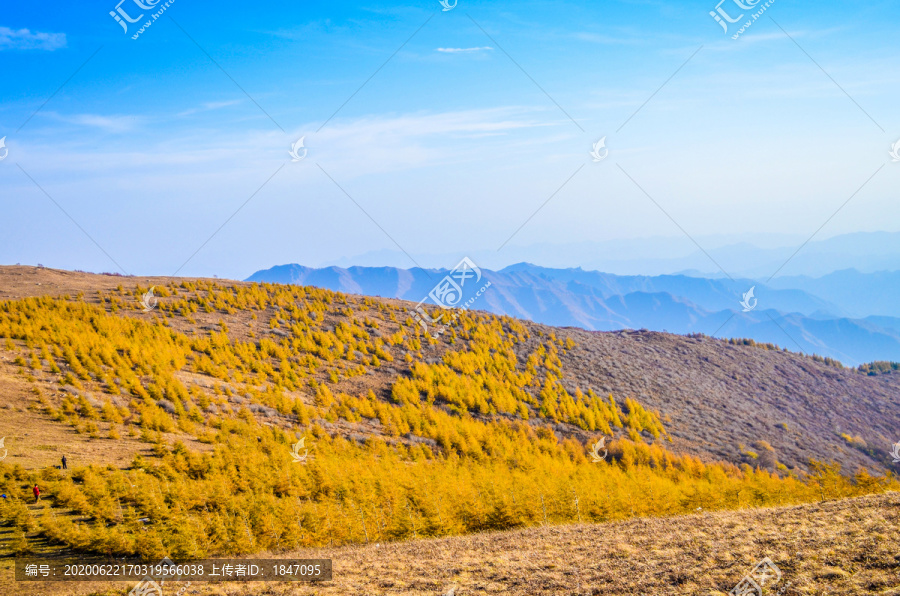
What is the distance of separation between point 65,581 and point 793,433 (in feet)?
205

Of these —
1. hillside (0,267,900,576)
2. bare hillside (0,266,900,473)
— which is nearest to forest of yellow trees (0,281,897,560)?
hillside (0,267,900,576)

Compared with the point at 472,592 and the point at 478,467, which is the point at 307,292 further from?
the point at 472,592

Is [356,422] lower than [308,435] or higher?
higher

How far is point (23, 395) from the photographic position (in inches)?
1145

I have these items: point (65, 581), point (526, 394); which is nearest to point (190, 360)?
point (65, 581)
